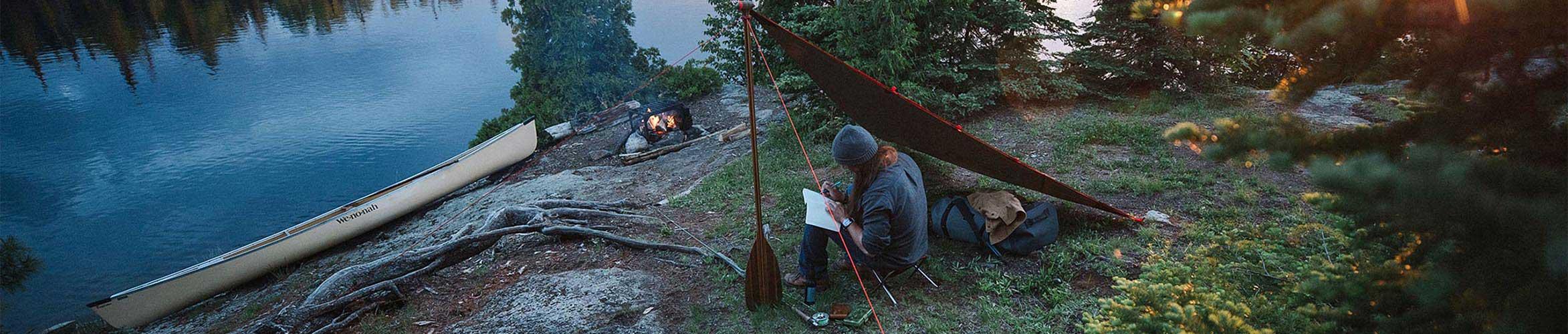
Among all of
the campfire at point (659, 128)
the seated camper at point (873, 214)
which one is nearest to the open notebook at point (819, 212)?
the seated camper at point (873, 214)

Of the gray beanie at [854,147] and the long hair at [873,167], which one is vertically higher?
the gray beanie at [854,147]

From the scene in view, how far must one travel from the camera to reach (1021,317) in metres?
3.92

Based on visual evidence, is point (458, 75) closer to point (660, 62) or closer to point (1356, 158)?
point (660, 62)

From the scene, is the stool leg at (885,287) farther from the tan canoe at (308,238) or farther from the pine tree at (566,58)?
the pine tree at (566,58)

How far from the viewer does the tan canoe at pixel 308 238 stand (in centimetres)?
718

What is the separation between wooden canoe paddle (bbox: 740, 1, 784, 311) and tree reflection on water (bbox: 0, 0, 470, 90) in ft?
103

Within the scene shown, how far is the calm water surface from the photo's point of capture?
539 inches

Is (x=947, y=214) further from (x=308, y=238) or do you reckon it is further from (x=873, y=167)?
(x=308, y=238)

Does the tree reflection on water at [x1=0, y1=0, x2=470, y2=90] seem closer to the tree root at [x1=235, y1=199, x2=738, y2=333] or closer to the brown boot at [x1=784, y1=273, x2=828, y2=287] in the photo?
the tree root at [x1=235, y1=199, x2=738, y2=333]

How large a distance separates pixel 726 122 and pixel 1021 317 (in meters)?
9.35

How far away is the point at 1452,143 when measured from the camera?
124 centimetres

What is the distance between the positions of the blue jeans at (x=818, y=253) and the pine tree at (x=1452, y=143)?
2798mm

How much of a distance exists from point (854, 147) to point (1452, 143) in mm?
2592

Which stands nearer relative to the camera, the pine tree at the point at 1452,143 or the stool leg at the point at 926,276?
the pine tree at the point at 1452,143
